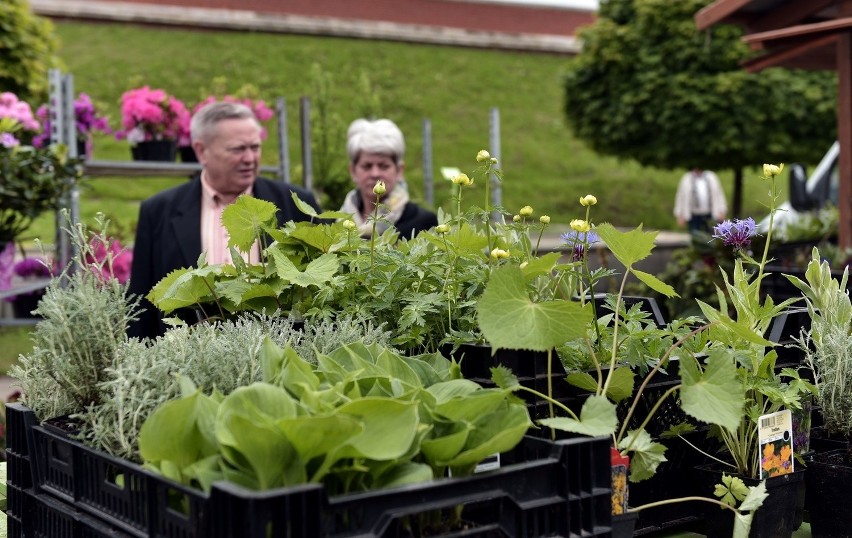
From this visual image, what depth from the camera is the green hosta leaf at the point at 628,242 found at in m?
1.52

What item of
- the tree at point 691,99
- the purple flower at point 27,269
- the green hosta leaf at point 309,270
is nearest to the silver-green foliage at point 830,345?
the green hosta leaf at point 309,270

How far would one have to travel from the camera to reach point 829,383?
1.84m

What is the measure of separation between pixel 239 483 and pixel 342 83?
24174 millimetres

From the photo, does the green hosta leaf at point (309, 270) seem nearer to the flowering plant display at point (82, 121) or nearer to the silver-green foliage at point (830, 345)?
the silver-green foliage at point (830, 345)

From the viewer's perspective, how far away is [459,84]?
26188mm

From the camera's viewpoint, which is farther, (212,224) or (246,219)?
(212,224)

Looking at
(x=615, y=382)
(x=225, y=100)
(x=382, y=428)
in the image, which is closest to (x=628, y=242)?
(x=615, y=382)

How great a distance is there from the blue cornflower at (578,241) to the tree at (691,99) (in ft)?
50.0

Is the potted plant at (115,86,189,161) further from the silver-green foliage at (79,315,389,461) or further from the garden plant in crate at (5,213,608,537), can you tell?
the silver-green foliage at (79,315,389,461)

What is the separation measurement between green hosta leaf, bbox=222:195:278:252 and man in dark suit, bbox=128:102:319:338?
194 cm

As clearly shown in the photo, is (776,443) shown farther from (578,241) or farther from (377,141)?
(377,141)

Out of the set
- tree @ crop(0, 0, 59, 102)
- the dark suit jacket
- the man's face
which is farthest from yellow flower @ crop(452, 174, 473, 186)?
tree @ crop(0, 0, 59, 102)

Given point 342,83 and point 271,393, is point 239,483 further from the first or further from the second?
point 342,83

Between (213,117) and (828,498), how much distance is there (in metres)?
2.93
